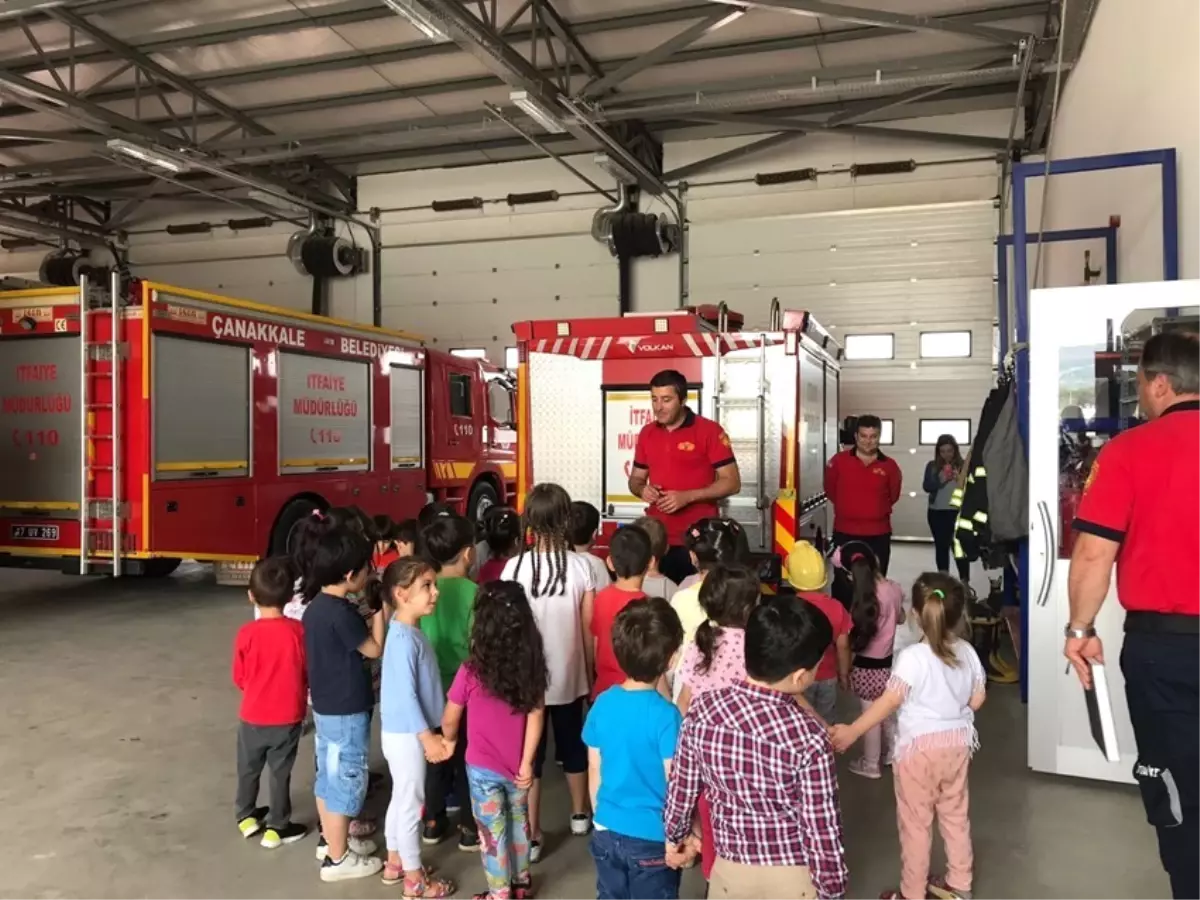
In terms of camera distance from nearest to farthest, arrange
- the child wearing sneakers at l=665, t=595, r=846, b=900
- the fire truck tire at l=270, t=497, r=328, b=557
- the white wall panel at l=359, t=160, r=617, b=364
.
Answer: the child wearing sneakers at l=665, t=595, r=846, b=900 < the fire truck tire at l=270, t=497, r=328, b=557 < the white wall panel at l=359, t=160, r=617, b=364

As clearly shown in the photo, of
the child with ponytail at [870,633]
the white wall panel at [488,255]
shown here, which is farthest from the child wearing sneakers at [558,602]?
the white wall panel at [488,255]

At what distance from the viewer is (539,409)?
6645 millimetres

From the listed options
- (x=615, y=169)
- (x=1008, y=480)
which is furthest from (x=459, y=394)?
(x=1008, y=480)

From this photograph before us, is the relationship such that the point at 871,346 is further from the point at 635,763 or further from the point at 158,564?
the point at 635,763

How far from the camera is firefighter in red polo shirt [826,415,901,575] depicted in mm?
6434

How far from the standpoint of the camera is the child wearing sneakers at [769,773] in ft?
6.47

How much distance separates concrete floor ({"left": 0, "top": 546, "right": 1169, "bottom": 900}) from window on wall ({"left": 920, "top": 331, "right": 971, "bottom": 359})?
8.23 metres

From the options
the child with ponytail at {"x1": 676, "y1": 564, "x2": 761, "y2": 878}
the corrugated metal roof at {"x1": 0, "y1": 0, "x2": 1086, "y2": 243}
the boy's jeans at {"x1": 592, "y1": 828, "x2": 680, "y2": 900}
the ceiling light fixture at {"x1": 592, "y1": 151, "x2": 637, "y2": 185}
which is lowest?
the boy's jeans at {"x1": 592, "y1": 828, "x2": 680, "y2": 900}

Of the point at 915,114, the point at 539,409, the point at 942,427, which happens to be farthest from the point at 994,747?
the point at 915,114

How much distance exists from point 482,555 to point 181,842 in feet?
6.55

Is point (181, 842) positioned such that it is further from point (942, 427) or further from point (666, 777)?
point (942, 427)

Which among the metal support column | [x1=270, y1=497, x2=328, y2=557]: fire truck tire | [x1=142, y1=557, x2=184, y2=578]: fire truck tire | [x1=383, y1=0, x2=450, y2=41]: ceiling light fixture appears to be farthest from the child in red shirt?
the metal support column

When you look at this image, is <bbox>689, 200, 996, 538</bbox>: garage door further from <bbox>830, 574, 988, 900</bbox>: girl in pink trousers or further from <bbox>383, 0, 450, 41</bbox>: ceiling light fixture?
<bbox>830, 574, 988, 900</bbox>: girl in pink trousers

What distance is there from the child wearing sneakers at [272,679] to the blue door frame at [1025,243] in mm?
3746
